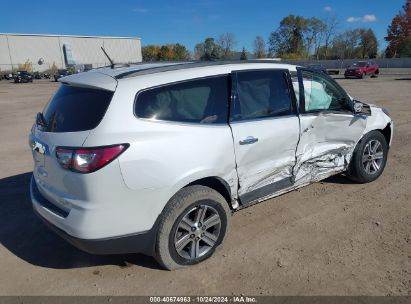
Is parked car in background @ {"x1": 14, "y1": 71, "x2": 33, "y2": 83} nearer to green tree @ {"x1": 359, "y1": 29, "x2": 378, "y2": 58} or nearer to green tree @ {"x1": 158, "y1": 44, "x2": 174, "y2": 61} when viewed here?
green tree @ {"x1": 158, "y1": 44, "x2": 174, "y2": 61}

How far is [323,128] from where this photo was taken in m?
4.21

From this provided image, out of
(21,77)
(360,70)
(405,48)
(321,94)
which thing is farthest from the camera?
(405,48)

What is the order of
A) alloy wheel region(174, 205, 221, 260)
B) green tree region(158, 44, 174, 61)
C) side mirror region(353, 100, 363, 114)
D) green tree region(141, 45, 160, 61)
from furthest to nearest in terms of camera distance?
green tree region(141, 45, 160, 61) → green tree region(158, 44, 174, 61) → side mirror region(353, 100, 363, 114) → alloy wheel region(174, 205, 221, 260)

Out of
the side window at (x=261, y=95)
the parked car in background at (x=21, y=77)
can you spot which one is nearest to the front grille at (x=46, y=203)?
the side window at (x=261, y=95)

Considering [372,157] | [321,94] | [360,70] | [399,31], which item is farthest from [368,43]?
[321,94]

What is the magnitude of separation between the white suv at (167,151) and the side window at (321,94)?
0.19ft

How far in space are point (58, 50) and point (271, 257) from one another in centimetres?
9244

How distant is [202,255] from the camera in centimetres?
330

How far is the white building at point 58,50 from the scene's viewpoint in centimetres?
7719

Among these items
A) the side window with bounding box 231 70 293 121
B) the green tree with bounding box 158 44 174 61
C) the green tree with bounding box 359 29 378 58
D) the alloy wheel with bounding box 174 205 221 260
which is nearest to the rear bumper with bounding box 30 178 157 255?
the alloy wheel with bounding box 174 205 221 260

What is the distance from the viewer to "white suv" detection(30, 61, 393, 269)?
106 inches

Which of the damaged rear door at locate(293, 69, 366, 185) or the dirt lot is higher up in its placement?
the damaged rear door at locate(293, 69, 366, 185)

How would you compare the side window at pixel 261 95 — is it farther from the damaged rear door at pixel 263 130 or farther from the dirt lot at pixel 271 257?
the dirt lot at pixel 271 257

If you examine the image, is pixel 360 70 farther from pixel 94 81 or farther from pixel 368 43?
pixel 368 43
